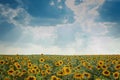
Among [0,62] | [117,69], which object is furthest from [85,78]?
[0,62]

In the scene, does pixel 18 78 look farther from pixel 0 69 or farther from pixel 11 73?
pixel 0 69

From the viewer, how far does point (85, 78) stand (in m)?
9.48

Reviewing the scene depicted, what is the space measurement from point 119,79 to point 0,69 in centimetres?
448

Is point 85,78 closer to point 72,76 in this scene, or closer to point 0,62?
point 72,76

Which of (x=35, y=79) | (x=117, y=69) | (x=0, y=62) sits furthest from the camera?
(x=0, y=62)

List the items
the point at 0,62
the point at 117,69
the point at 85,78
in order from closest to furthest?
1. the point at 85,78
2. the point at 117,69
3. the point at 0,62

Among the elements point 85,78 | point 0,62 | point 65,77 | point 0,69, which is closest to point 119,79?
point 85,78

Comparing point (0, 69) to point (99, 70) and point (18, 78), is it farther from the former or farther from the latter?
point (99, 70)

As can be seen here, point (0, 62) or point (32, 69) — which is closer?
point (32, 69)

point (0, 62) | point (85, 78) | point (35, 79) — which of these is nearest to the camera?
point (35, 79)

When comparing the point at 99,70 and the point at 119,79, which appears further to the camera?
the point at 99,70

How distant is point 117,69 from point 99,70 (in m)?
0.73

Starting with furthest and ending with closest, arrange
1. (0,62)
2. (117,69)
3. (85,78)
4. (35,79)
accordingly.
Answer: (0,62) → (117,69) → (85,78) → (35,79)

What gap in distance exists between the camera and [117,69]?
36.8ft
